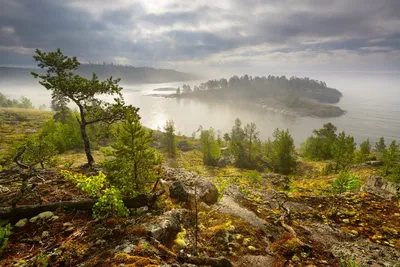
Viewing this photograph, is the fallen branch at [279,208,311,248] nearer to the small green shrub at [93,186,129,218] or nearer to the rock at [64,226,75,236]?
the small green shrub at [93,186,129,218]

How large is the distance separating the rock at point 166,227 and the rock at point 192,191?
360 centimetres

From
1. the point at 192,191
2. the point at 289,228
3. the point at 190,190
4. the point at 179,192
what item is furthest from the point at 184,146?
the point at 289,228

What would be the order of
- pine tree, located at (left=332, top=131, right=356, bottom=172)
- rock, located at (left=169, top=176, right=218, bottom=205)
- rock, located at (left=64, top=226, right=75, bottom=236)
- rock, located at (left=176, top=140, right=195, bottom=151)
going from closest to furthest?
rock, located at (left=64, top=226, right=75, bottom=236) → rock, located at (left=169, top=176, right=218, bottom=205) → pine tree, located at (left=332, top=131, right=356, bottom=172) → rock, located at (left=176, top=140, right=195, bottom=151)

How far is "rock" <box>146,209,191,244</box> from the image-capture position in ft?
30.3

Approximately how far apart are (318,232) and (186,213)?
902 centimetres

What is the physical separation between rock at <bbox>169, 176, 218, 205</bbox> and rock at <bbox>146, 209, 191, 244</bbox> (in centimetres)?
360

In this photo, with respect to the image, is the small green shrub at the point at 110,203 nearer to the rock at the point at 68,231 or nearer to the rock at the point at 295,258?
→ the rock at the point at 68,231

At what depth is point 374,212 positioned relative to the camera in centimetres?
1538

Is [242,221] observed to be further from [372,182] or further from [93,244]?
[372,182]

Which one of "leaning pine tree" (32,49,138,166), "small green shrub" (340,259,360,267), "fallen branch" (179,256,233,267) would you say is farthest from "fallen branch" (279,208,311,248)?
"leaning pine tree" (32,49,138,166)

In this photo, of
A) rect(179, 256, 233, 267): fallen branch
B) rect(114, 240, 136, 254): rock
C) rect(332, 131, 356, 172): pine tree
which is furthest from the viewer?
rect(332, 131, 356, 172): pine tree

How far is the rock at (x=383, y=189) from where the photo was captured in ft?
61.7

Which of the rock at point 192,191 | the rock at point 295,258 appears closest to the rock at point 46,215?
the rock at point 192,191

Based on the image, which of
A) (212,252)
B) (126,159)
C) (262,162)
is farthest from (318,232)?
(262,162)
